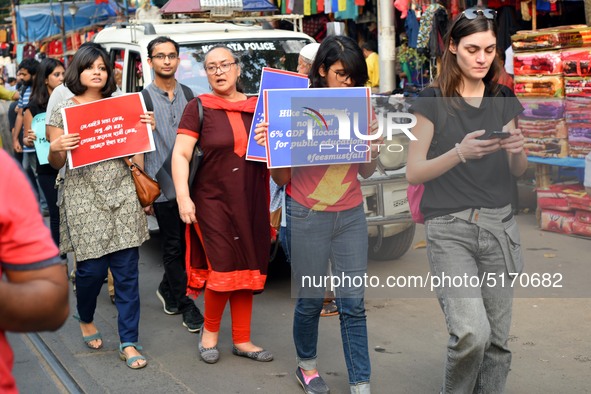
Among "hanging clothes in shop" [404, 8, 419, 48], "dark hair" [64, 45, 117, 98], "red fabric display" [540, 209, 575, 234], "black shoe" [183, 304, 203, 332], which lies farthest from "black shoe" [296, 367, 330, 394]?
"hanging clothes in shop" [404, 8, 419, 48]

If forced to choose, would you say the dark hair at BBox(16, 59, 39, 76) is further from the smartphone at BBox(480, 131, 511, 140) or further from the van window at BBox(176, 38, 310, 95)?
the smartphone at BBox(480, 131, 511, 140)

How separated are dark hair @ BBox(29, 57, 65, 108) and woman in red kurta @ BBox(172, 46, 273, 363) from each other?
290 centimetres

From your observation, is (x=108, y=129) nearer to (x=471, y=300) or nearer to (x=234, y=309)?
(x=234, y=309)

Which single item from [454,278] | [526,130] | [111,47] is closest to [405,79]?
[526,130]

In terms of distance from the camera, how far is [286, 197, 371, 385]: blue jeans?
450 centimetres

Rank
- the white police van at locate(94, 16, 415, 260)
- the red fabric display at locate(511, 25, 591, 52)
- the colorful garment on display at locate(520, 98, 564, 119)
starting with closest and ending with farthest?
1. the white police van at locate(94, 16, 415, 260)
2. the red fabric display at locate(511, 25, 591, 52)
3. the colorful garment on display at locate(520, 98, 564, 119)

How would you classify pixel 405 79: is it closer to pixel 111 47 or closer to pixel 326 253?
pixel 111 47

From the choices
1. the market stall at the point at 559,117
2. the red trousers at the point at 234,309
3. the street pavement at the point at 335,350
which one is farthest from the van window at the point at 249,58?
the red trousers at the point at 234,309

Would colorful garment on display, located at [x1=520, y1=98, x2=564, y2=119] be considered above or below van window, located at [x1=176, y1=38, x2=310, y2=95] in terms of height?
below

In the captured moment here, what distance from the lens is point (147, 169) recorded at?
6188mm

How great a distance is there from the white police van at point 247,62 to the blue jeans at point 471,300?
283 centimetres

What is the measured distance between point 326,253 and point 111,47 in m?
4.67

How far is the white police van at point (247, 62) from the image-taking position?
679 centimetres

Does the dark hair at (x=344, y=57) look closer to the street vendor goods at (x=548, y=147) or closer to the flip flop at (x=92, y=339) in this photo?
Answer: the flip flop at (x=92, y=339)
